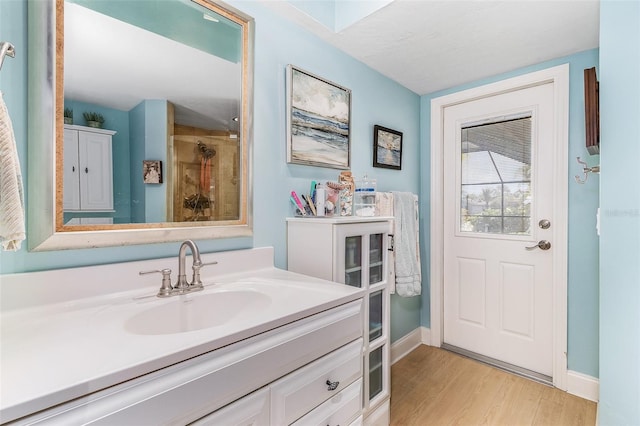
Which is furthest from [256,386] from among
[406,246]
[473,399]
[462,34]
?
[462,34]

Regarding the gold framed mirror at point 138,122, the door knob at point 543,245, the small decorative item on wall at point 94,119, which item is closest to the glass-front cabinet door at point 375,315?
the gold framed mirror at point 138,122

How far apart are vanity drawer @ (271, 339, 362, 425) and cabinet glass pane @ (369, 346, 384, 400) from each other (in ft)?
1.76

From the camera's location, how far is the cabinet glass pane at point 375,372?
5.30 feet

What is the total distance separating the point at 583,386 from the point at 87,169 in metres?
2.76

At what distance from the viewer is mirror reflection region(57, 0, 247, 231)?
987mm

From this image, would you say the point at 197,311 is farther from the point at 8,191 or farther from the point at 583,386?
the point at 583,386

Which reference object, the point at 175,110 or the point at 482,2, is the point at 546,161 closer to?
the point at 482,2

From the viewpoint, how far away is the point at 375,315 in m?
1.66

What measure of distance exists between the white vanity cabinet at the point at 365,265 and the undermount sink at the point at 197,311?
410mm

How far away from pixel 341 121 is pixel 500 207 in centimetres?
134

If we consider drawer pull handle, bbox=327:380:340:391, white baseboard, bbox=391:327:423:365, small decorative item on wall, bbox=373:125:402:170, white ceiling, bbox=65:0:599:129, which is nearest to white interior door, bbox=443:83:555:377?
white baseboard, bbox=391:327:423:365

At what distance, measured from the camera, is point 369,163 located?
207cm

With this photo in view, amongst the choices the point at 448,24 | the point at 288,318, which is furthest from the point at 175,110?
the point at 448,24

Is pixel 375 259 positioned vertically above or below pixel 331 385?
above
